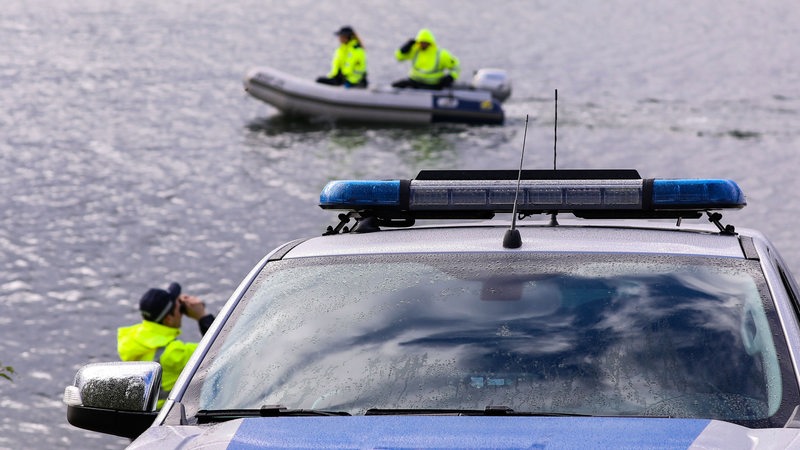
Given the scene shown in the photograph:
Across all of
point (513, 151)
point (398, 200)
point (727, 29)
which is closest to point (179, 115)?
point (513, 151)

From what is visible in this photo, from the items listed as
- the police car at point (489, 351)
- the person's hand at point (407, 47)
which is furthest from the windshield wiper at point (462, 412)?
the person's hand at point (407, 47)

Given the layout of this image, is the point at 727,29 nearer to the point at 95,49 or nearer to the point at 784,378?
the point at 95,49

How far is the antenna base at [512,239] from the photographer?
342cm

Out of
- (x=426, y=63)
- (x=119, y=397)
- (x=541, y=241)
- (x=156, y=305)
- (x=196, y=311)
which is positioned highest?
(x=426, y=63)

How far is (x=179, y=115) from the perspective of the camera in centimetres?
2520

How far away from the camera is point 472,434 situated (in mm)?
2656

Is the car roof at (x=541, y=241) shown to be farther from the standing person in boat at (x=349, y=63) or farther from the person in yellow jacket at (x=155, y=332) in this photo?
the standing person in boat at (x=349, y=63)

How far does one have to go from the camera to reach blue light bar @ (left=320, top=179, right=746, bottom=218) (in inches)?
153

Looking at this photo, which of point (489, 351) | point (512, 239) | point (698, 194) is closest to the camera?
point (489, 351)

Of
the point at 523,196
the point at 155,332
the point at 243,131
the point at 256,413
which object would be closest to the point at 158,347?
the point at 155,332

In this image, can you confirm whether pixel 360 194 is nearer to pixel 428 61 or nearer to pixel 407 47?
pixel 407 47

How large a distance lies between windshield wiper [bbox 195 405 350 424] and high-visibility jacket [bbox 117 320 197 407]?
4.69m

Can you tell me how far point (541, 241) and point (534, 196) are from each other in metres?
0.43

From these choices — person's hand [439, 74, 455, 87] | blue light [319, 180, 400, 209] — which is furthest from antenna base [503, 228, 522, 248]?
person's hand [439, 74, 455, 87]
